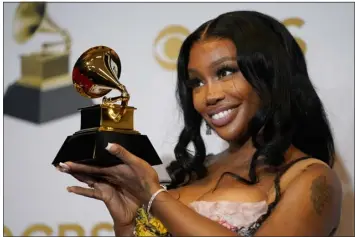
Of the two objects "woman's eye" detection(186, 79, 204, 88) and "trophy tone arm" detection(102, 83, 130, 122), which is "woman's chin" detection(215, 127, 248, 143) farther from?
"trophy tone arm" detection(102, 83, 130, 122)

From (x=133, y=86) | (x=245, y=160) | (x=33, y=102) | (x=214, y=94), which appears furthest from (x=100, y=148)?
(x=33, y=102)

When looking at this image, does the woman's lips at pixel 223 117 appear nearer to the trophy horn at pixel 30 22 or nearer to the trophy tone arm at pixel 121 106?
the trophy tone arm at pixel 121 106

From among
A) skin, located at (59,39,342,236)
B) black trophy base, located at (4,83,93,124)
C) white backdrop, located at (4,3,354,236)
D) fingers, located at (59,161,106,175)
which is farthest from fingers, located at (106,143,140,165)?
black trophy base, located at (4,83,93,124)

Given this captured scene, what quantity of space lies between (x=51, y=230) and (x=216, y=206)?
83 centimetres

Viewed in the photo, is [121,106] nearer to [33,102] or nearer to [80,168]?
[80,168]

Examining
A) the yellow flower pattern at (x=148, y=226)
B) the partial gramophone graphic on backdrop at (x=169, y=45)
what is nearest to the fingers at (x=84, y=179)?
the yellow flower pattern at (x=148, y=226)

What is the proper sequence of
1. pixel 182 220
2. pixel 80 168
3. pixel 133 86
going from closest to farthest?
pixel 182 220 → pixel 80 168 → pixel 133 86

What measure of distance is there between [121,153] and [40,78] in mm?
947

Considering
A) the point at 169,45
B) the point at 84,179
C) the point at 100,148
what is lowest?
the point at 84,179

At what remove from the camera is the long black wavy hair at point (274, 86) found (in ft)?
4.67

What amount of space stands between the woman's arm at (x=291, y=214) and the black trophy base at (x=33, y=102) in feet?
2.97

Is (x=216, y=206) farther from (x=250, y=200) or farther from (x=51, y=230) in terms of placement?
(x=51, y=230)

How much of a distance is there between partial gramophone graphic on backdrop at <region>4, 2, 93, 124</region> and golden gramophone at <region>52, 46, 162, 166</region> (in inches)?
25.1

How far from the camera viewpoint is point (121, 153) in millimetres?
1230
